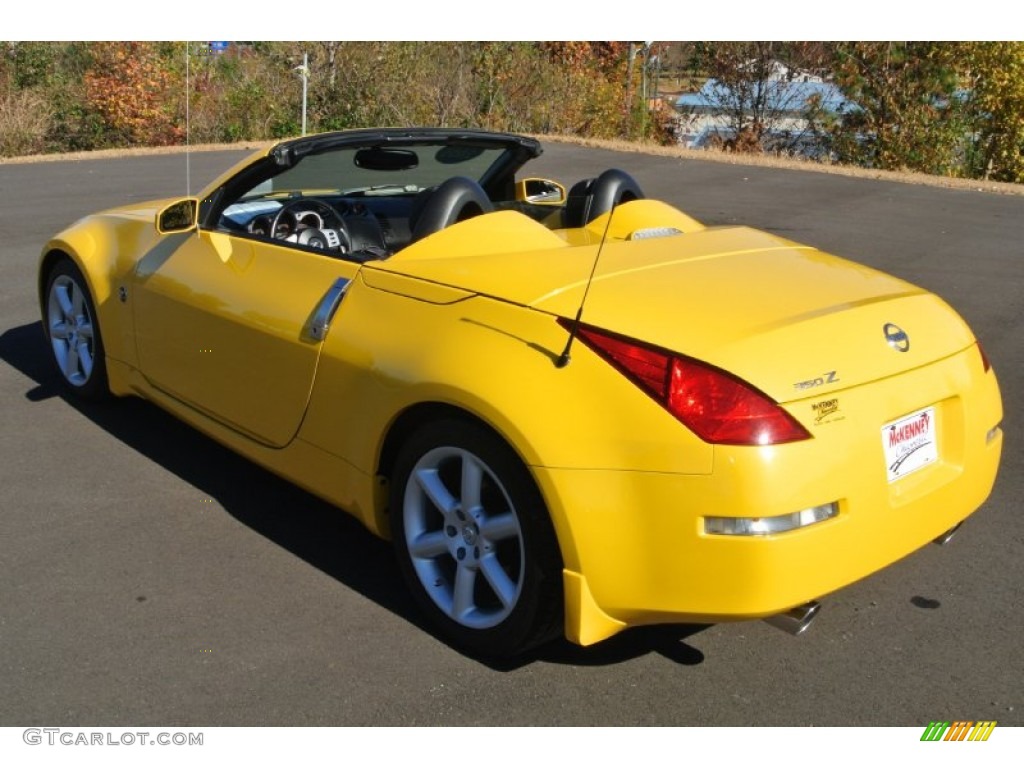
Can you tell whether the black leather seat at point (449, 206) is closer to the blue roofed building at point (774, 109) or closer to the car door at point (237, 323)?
the car door at point (237, 323)

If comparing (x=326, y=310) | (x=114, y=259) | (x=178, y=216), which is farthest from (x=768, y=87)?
(x=326, y=310)

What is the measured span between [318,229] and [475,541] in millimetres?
1776

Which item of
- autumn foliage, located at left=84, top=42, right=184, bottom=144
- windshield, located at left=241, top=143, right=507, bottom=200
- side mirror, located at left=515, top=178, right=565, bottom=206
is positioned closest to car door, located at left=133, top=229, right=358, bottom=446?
windshield, located at left=241, top=143, right=507, bottom=200

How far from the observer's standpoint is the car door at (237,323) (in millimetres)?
3803

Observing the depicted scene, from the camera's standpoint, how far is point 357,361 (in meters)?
3.52

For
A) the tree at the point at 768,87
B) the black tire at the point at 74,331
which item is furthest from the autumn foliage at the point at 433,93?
the black tire at the point at 74,331

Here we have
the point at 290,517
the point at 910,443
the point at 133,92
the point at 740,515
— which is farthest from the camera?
the point at 133,92

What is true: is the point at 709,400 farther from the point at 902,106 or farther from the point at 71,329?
the point at 902,106

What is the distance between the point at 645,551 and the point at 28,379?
14.7ft

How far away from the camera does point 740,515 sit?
8.89 ft

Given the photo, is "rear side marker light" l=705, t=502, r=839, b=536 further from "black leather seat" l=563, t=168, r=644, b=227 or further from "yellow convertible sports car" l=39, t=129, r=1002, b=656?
"black leather seat" l=563, t=168, r=644, b=227

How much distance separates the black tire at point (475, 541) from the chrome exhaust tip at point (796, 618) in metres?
0.61

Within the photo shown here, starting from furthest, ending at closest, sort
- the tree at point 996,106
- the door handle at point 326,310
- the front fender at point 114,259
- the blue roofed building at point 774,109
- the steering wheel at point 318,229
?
1. the blue roofed building at point 774,109
2. the tree at point 996,106
3. the front fender at point 114,259
4. the steering wheel at point 318,229
5. the door handle at point 326,310

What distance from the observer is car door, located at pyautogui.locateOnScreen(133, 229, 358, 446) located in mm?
3803
